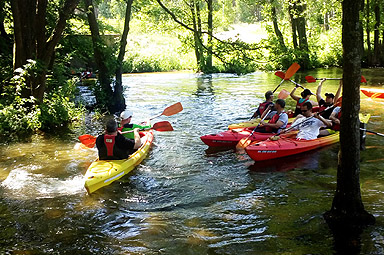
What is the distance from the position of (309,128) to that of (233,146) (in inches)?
66.6

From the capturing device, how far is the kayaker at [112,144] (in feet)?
21.1

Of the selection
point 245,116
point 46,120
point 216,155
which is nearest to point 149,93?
point 245,116

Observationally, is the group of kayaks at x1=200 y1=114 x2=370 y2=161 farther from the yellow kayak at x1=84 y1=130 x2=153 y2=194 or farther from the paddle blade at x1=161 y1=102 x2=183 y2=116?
the yellow kayak at x1=84 y1=130 x2=153 y2=194

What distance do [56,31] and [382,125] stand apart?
8.71 metres

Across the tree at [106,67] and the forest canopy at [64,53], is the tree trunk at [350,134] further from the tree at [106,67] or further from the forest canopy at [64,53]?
the tree at [106,67]

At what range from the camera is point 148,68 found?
2958cm

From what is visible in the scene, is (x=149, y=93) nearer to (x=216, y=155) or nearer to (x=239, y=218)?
(x=216, y=155)

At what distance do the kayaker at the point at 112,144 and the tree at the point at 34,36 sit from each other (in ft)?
11.7

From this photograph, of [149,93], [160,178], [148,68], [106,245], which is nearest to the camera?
[106,245]

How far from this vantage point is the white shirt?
799 centimetres

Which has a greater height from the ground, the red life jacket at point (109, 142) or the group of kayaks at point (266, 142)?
the red life jacket at point (109, 142)

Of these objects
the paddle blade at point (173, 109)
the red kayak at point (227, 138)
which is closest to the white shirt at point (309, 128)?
the red kayak at point (227, 138)

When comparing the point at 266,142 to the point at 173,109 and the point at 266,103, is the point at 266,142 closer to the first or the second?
the point at 266,103

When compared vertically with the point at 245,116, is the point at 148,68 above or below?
above
